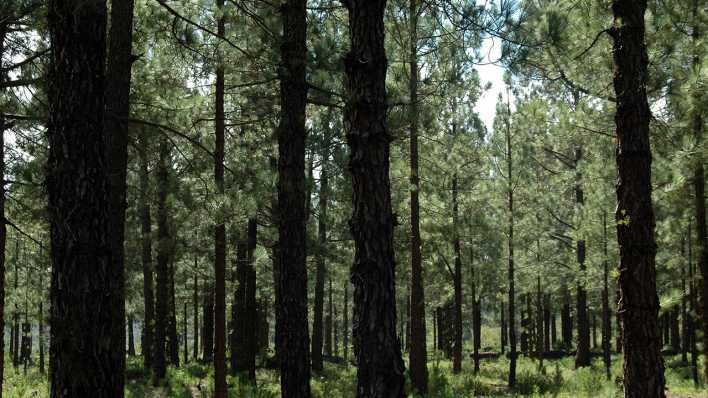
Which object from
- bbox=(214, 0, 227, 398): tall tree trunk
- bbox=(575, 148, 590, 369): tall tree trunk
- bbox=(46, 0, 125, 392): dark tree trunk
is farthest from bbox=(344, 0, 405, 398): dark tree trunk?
bbox=(575, 148, 590, 369): tall tree trunk

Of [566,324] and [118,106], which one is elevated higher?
[118,106]

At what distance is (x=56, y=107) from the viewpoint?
4648 mm

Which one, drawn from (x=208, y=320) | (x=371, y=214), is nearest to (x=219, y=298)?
(x=371, y=214)

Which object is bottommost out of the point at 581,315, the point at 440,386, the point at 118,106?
the point at 440,386

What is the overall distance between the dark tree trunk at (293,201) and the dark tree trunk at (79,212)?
2.71 m

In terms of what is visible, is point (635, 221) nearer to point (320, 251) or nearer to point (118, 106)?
point (118, 106)

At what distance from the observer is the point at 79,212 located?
4.54 meters

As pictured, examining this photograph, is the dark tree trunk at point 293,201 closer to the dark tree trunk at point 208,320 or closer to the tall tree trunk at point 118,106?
the tall tree trunk at point 118,106

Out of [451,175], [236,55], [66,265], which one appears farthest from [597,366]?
[66,265]

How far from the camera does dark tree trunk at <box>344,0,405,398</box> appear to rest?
4.53 m

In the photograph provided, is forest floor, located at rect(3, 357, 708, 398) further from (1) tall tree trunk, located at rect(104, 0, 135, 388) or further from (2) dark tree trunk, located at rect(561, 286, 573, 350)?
(2) dark tree trunk, located at rect(561, 286, 573, 350)

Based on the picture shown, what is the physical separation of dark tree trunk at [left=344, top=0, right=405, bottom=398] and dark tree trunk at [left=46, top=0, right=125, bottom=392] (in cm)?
195

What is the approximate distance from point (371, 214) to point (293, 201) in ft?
9.66

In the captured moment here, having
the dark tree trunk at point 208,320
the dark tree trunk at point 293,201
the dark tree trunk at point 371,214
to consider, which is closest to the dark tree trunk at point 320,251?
the dark tree trunk at point 208,320
